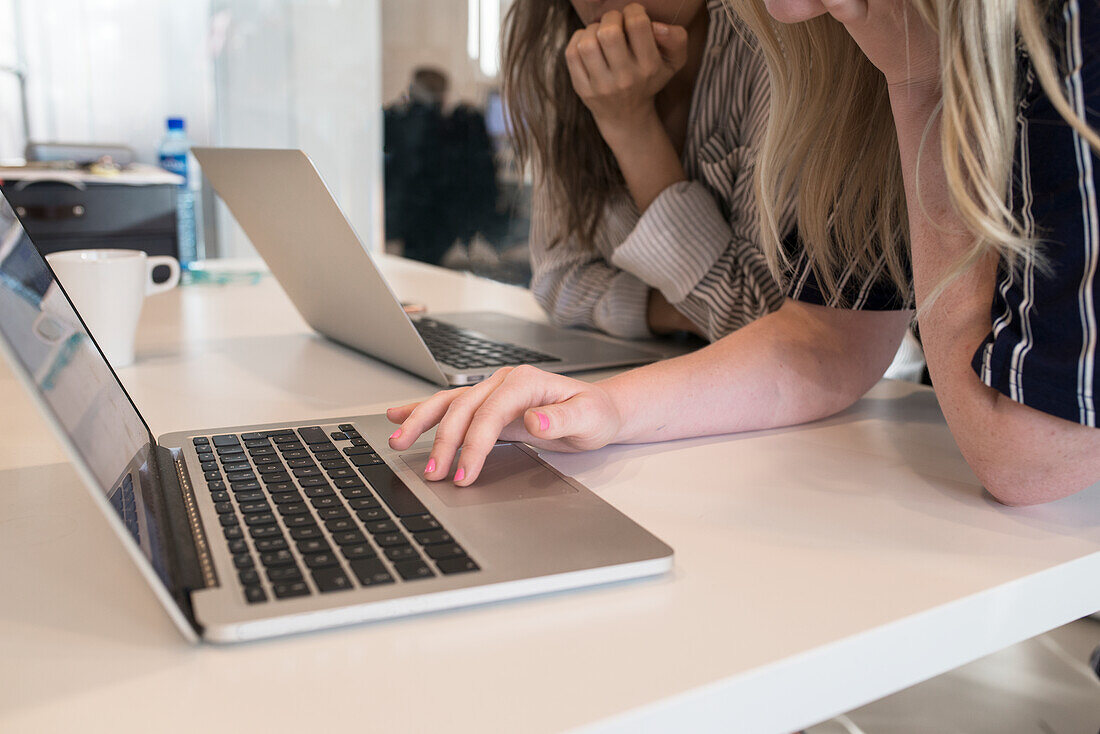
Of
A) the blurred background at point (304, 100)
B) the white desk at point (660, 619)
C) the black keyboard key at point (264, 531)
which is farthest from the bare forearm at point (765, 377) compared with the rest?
the blurred background at point (304, 100)

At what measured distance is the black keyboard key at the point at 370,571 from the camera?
1.25 ft

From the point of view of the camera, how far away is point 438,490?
49 centimetres

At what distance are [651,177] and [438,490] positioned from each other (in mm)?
654

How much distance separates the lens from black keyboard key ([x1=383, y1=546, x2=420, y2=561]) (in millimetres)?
400

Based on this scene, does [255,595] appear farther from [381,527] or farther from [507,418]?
[507,418]

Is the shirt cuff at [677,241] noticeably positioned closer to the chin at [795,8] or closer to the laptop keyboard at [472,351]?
the laptop keyboard at [472,351]

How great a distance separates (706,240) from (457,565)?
0.67 meters

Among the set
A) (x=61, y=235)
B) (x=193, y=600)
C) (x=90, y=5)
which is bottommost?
(x=61, y=235)

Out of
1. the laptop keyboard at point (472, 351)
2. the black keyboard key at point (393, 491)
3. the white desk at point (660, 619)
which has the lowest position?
the laptop keyboard at point (472, 351)

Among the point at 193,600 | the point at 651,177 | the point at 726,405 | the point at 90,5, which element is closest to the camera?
the point at 193,600

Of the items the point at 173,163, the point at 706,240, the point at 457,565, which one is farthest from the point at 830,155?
the point at 173,163

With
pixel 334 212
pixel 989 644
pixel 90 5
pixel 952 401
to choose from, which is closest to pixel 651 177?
pixel 334 212

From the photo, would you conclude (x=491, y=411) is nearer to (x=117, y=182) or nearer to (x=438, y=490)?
(x=438, y=490)

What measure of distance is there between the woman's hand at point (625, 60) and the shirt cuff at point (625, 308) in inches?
7.4
